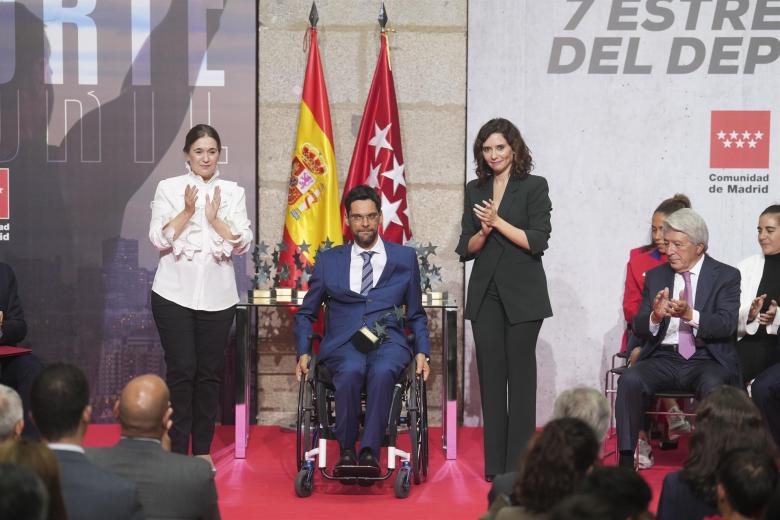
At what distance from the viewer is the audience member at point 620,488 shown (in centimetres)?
230

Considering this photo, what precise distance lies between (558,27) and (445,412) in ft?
8.21

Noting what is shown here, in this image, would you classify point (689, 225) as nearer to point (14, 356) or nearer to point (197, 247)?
point (197, 247)

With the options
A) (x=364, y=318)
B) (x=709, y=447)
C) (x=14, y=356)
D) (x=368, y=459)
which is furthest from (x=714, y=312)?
(x=14, y=356)

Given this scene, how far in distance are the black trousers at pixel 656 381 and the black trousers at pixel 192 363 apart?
1947mm

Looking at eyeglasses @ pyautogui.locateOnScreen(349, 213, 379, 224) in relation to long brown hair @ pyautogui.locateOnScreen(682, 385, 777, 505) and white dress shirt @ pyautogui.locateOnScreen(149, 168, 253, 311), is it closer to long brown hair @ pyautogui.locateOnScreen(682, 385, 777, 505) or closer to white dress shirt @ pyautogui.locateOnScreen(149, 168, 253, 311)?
white dress shirt @ pyautogui.locateOnScreen(149, 168, 253, 311)

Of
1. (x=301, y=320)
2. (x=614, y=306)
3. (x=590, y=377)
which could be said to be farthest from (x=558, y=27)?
(x=301, y=320)

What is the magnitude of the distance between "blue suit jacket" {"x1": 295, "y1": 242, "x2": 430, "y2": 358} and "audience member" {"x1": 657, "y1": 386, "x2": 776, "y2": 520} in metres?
2.18

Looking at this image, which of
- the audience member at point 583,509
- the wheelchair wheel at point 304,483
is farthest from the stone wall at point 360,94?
the audience member at point 583,509

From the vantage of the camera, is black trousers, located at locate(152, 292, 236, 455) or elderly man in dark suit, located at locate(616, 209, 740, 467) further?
black trousers, located at locate(152, 292, 236, 455)

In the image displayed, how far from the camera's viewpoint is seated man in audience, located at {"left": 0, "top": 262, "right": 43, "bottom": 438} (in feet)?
18.5

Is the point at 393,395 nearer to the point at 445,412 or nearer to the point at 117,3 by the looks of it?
the point at 445,412

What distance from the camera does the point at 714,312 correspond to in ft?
17.0

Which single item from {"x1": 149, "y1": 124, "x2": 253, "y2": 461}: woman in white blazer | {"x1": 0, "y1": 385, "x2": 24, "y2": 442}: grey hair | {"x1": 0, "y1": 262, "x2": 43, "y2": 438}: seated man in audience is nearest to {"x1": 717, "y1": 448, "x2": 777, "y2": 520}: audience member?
{"x1": 0, "y1": 385, "x2": 24, "y2": 442}: grey hair

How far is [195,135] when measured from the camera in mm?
5340
